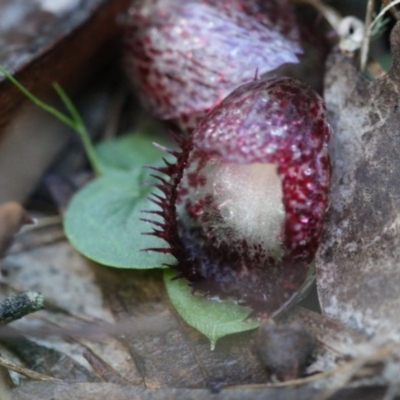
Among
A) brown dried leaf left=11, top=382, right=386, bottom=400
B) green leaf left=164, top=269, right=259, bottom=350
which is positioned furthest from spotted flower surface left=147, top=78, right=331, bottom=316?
brown dried leaf left=11, top=382, right=386, bottom=400

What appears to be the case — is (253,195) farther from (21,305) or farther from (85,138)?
(85,138)

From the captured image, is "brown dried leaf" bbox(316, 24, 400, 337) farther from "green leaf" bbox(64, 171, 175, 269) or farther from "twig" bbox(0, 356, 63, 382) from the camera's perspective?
"twig" bbox(0, 356, 63, 382)

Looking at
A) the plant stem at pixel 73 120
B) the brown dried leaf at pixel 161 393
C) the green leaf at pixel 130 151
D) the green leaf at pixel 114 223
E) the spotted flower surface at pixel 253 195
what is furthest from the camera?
the green leaf at pixel 130 151

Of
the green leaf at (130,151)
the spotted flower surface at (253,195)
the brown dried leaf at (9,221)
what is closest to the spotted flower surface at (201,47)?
the green leaf at (130,151)

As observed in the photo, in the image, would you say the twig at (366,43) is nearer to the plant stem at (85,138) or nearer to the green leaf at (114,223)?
the green leaf at (114,223)

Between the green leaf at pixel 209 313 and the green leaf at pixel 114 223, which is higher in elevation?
the green leaf at pixel 114 223

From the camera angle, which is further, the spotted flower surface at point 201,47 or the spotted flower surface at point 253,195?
the spotted flower surface at point 201,47
